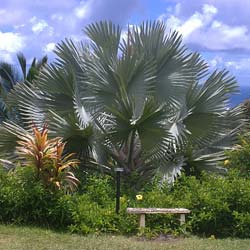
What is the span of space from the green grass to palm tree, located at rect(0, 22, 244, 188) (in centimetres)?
225

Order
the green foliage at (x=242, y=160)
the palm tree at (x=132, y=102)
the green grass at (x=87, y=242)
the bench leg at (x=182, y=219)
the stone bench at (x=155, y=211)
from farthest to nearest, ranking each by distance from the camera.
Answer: the palm tree at (x=132, y=102)
the green foliage at (x=242, y=160)
the bench leg at (x=182, y=219)
the stone bench at (x=155, y=211)
the green grass at (x=87, y=242)

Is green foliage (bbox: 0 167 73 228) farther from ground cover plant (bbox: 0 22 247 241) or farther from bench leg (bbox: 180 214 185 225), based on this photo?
bench leg (bbox: 180 214 185 225)

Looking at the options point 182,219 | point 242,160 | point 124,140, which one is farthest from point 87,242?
point 242,160

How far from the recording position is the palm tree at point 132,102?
902cm

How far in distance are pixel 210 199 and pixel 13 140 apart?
3.78 m

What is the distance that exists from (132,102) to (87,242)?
284cm

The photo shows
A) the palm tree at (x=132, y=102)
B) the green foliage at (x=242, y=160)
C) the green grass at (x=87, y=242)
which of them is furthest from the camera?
the palm tree at (x=132, y=102)

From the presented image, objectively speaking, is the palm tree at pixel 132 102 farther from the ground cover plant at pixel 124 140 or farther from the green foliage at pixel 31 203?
the green foliage at pixel 31 203

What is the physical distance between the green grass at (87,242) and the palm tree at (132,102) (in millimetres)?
2255

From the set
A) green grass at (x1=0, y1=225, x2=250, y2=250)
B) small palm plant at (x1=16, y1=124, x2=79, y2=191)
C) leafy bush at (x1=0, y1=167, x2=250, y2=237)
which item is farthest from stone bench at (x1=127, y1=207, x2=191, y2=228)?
small palm plant at (x1=16, y1=124, x2=79, y2=191)

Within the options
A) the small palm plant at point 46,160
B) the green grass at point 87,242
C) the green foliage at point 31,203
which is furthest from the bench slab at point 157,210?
the small palm plant at point 46,160

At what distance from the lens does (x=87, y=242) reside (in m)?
6.64

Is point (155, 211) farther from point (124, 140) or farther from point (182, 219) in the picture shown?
point (124, 140)

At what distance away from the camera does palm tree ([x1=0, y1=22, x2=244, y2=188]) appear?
355 inches
